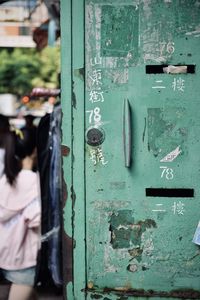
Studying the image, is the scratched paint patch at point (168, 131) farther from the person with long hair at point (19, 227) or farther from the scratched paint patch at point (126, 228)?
the person with long hair at point (19, 227)

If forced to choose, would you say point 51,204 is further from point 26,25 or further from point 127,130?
point 26,25

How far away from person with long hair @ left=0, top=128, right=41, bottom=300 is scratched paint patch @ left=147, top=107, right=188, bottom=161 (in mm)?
1128

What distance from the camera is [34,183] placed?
374 centimetres

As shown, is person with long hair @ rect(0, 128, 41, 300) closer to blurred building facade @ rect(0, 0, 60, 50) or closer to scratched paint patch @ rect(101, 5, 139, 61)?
scratched paint patch @ rect(101, 5, 139, 61)

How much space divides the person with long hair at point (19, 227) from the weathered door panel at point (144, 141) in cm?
79

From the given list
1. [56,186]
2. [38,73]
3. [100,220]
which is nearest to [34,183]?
[56,186]

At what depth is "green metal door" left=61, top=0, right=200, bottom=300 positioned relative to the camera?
9.57 feet

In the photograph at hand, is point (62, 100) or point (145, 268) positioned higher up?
point (62, 100)

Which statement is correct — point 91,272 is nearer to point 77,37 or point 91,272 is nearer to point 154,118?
point 154,118

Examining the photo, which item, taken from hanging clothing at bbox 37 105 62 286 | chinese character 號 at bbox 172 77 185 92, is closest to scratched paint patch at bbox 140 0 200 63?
chinese character 號 at bbox 172 77 185 92

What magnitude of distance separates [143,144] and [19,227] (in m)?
1.22

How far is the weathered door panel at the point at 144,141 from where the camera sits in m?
2.92

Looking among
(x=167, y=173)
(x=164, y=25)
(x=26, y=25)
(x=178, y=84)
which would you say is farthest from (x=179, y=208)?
(x=26, y=25)

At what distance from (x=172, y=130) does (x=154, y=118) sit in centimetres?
12
